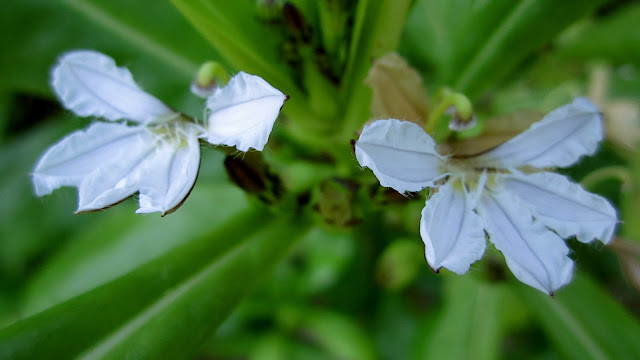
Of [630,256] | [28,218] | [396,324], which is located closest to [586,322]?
[630,256]

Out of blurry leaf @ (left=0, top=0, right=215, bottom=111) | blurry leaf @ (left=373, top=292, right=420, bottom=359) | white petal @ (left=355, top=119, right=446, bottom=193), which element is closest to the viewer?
white petal @ (left=355, top=119, right=446, bottom=193)

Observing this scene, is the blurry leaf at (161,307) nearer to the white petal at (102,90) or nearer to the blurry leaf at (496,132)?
the white petal at (102,90)

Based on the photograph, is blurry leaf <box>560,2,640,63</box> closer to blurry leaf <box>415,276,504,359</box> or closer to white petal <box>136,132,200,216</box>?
blurry leaf <box>415,276,504,359</box>

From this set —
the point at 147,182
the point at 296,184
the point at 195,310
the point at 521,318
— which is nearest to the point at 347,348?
the point at 521,318

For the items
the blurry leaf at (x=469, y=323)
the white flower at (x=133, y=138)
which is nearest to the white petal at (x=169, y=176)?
the white flower at (x=133, y=138)

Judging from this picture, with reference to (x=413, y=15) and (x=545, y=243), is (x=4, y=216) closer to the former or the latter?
(x=413, y=15)

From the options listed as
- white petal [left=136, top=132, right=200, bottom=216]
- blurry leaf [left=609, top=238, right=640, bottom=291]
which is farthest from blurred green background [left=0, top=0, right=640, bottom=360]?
white petal [left=136, top=132, right=200, bottom=216]
